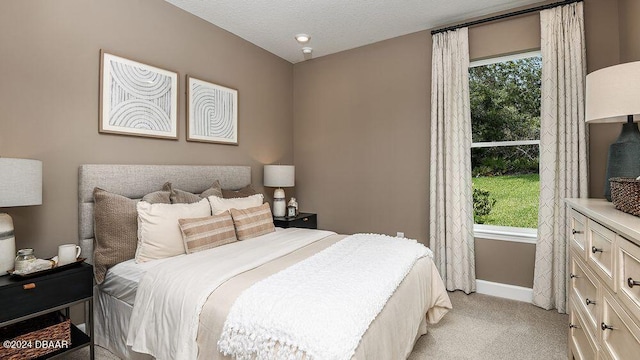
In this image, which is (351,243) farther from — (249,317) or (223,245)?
(249,317)

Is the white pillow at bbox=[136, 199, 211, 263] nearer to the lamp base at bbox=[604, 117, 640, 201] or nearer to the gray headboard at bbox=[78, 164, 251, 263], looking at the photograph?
the gray headboard at bbox=[78, 164, 251, 263]

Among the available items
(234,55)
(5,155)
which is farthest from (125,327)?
(234,55)

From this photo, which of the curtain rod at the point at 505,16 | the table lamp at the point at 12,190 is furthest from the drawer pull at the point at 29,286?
the curtain rod at the point at 505,16

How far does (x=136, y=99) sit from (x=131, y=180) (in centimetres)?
72

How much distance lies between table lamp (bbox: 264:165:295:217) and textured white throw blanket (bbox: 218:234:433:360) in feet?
6.90

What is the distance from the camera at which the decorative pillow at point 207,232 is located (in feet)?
7.57

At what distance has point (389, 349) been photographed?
156 cm

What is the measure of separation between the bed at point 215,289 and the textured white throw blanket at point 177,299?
3 centimetres

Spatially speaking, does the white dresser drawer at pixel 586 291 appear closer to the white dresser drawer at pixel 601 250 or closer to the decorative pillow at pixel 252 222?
the white dresser drawer at pixel 601 250

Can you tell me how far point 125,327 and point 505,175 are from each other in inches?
147

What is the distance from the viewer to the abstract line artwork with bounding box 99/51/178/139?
2.55 meters

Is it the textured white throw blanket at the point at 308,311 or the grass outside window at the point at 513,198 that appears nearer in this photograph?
the textured white throw blanket at the point at 308,311

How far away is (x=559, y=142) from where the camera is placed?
286 centimetres

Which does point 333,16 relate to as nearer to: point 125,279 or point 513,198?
point 513,198
